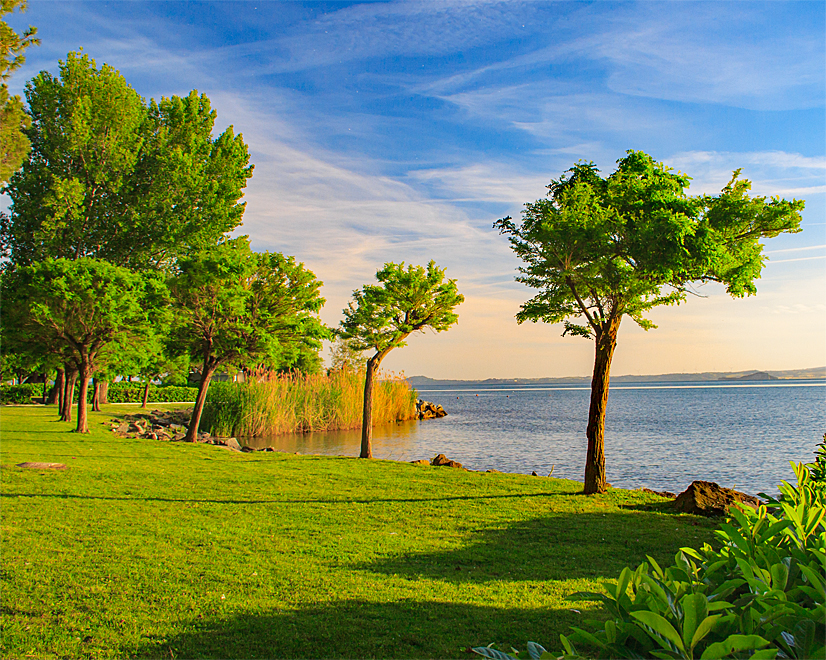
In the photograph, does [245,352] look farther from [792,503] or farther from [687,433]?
[687,433]

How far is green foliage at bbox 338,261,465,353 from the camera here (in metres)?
16.8

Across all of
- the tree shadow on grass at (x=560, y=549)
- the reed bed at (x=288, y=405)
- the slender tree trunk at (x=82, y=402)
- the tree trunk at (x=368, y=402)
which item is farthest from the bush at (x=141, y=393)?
the tree shadow on grass at (x=560, y=549)

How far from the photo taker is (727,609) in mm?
1728

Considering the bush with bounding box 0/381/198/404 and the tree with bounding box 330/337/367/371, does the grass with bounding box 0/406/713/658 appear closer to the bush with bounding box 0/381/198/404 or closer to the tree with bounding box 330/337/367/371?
the tree with bounding box 330/337/367/371

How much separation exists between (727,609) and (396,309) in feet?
50.8

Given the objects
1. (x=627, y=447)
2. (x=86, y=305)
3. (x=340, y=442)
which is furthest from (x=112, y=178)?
(x=627, y=447)

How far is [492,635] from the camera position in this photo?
4.44m

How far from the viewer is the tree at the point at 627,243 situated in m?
9.90

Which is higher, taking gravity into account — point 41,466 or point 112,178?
point 112,178

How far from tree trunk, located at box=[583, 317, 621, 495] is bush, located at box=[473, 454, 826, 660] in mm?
9549

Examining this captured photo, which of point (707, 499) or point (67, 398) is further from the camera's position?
point (67, 398)

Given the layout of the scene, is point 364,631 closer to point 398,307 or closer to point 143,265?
point 398,307

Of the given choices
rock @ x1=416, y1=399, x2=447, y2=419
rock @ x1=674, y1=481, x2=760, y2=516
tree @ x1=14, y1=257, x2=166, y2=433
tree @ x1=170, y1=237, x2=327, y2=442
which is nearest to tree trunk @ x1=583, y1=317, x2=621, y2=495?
rock @ x1=674, y1=481, x2=760, y2=516

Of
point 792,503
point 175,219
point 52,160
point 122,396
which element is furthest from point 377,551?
point 122,396
